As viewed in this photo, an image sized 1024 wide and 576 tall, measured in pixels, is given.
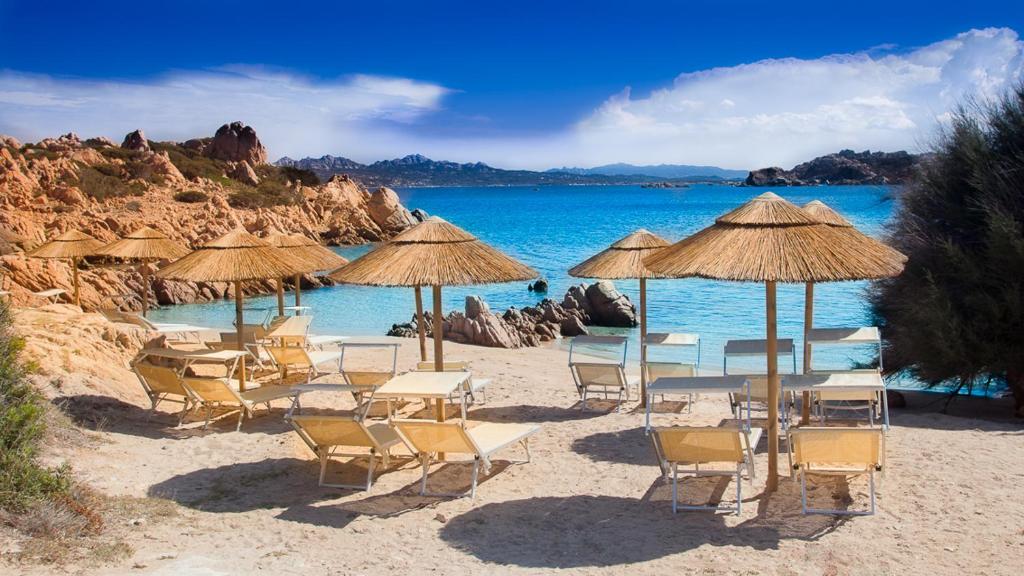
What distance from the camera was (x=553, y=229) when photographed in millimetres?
67312

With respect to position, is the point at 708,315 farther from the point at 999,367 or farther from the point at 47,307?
the point at 47,307

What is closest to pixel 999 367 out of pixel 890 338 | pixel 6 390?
pixel 890 338

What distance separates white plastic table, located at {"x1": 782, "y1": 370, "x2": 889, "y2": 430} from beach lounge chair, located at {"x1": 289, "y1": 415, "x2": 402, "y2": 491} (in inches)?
116

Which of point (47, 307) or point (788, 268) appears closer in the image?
point (788, 268)

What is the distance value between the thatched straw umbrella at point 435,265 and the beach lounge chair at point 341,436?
1.18 m

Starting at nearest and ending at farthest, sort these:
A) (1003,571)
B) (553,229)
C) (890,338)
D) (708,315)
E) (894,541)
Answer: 1. (1003,571)
2. (894,541)
3. (890,338)
4. (708,315)
5. (553,229)

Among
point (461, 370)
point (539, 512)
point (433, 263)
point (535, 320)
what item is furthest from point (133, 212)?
point (539, 512)

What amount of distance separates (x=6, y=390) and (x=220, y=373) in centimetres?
511

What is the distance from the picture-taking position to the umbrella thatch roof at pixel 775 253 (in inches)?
217

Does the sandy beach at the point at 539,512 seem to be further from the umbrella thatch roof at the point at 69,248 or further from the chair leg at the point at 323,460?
the umbrella thatch roof at the point at 69,248

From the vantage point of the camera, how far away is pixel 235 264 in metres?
8.53

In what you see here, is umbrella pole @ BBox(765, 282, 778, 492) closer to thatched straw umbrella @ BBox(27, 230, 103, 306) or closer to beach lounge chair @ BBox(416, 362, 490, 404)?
beach lounge chair @ BBox(416, 362, 490, 404)

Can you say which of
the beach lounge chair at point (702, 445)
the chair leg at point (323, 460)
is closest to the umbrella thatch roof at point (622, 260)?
the beach lounge chair at point (702, 445)

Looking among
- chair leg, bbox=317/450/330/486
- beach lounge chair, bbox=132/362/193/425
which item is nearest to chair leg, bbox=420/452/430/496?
chair leg, bbox=317/450/330/486
